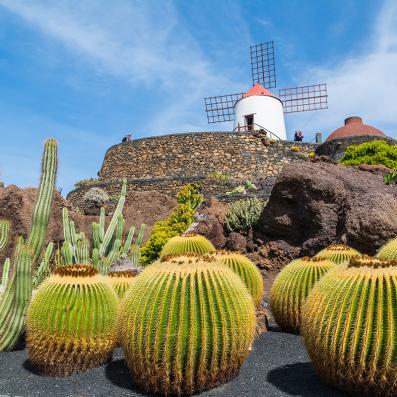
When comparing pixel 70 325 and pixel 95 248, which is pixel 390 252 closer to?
pixel 70 325

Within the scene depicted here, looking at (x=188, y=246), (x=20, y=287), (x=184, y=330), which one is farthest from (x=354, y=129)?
(x=184, y=330)

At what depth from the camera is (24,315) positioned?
211 inches

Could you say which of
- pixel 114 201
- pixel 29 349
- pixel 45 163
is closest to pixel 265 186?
pixel 114 201

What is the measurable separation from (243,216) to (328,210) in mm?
1929

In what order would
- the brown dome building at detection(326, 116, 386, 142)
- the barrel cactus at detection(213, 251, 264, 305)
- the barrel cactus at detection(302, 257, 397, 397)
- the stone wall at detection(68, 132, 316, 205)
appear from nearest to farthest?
1. the barrel cactus at detection(302, 257, 397, 397)
2. the barrel cactus at detection(213, 251, 264, 305)
3. the brown dome building at detection(326, 116, 386, 142)
4. the stone wall at detection(68, 132, 316, 205)

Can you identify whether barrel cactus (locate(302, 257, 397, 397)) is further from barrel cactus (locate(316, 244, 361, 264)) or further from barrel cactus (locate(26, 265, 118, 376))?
barrel cactus (locate(316, 244, 361, 264))

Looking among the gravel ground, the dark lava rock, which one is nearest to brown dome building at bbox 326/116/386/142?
the dark lava rock

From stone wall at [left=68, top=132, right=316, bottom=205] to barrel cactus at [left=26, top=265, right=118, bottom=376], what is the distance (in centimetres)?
2286

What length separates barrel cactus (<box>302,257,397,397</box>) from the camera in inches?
126

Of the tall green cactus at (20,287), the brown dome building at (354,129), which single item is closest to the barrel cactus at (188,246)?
the tall green cactus at (20,287)

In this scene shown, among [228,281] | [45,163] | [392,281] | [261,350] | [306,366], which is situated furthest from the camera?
[45,163]

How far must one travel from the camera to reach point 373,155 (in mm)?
19438

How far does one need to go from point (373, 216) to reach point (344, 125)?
79.3ft

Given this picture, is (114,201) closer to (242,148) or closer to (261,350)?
(242,148)
